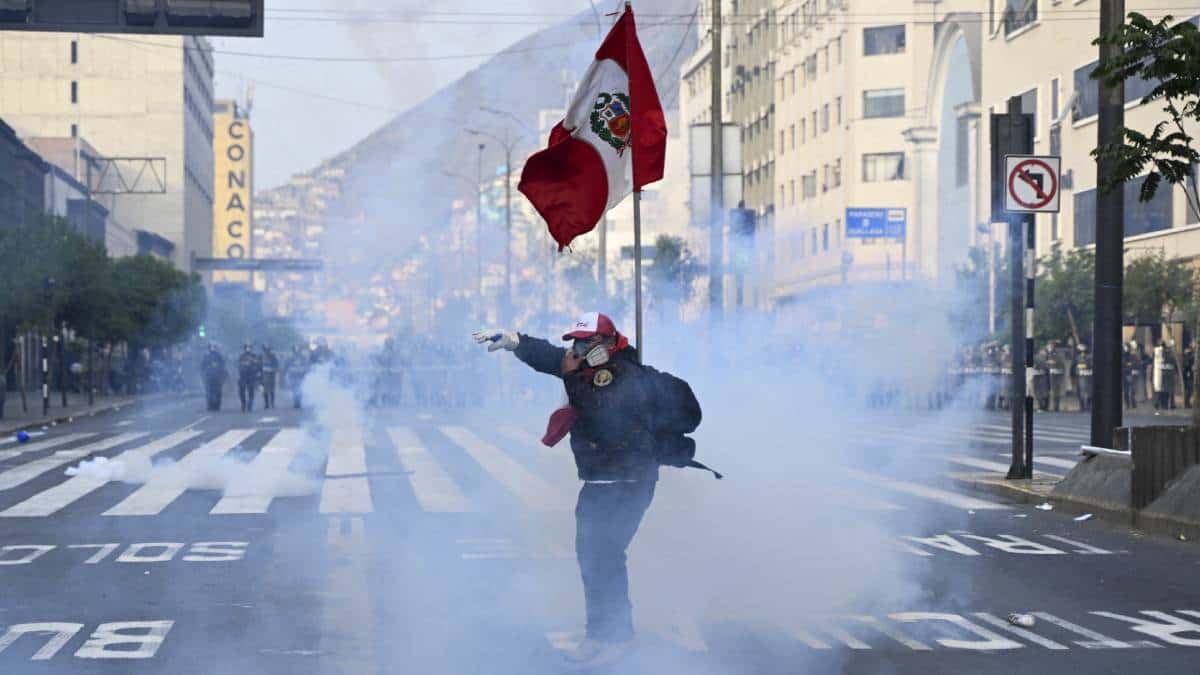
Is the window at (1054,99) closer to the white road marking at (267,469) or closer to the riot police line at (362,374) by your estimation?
the riot police line at (362,374)

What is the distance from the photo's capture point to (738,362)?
22281 millimetres

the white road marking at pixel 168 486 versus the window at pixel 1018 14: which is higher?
the window at pixel 1018 14

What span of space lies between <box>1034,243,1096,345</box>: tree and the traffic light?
91.4 feet

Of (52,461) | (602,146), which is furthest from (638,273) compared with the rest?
(52,461)

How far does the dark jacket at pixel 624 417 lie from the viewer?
870 cm

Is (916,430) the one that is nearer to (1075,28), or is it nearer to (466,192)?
(466,192)

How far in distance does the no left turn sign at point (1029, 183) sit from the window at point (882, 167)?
216 feet

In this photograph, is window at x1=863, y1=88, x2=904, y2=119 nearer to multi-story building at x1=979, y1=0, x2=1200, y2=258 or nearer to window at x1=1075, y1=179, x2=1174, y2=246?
multi-story building at x1=979, y1=0, x2=1200, y2=258

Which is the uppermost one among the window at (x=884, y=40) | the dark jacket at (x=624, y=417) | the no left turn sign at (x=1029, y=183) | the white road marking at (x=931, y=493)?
the window at (x=884, y=40)

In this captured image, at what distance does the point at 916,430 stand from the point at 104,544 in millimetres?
15657

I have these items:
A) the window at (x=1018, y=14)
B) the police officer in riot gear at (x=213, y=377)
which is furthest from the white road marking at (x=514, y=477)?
the window at (x=1018, y=14)

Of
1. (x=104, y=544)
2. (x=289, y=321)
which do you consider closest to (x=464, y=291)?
(x=104, y=544)

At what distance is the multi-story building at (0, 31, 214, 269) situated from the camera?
114 meters

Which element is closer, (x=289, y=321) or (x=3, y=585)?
(x=3, y=585)
